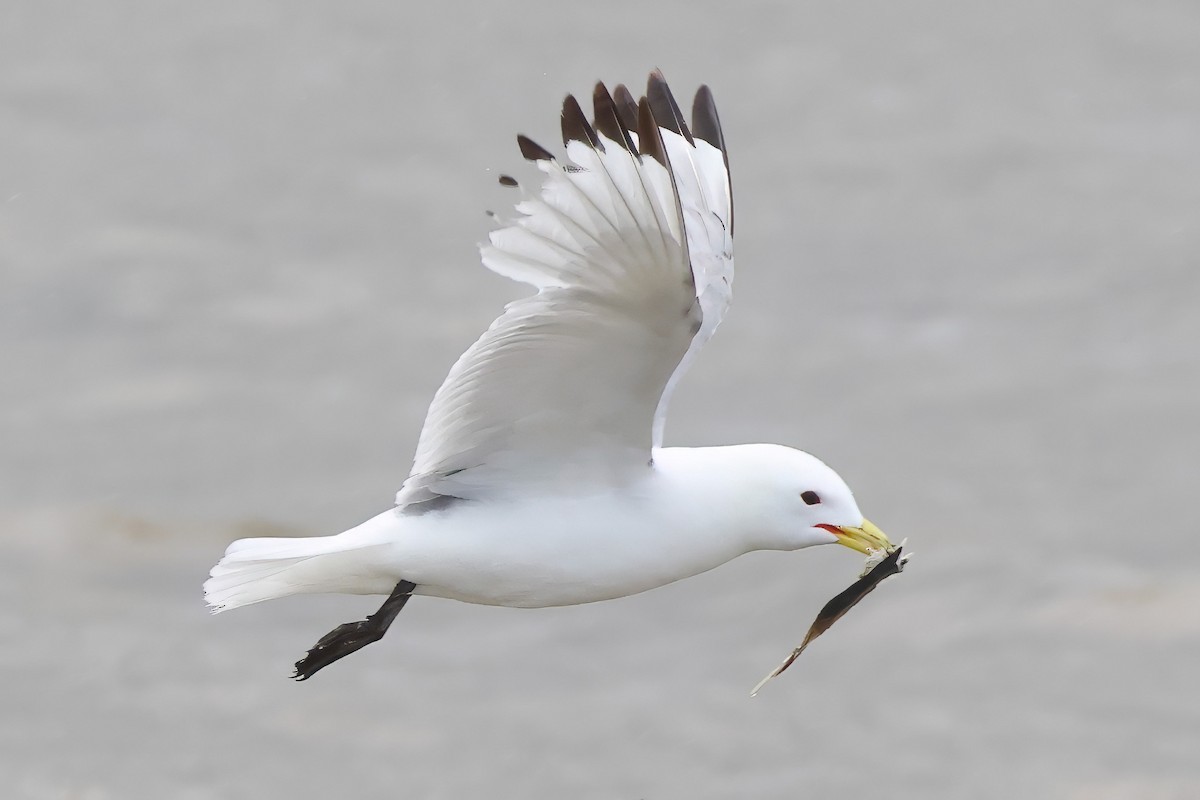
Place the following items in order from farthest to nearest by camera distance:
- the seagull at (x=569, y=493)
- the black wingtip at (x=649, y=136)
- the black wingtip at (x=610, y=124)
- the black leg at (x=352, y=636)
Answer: the black leg at (x=352, y=636)
the seagull at (x=569, y=493)
the black wingtip at (x=610, y=124)
the black wingtip at (x=649, y=136)

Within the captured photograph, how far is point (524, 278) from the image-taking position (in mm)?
5461

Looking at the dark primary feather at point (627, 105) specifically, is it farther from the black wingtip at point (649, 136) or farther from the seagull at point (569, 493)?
the black wingtip at point (649, 136)

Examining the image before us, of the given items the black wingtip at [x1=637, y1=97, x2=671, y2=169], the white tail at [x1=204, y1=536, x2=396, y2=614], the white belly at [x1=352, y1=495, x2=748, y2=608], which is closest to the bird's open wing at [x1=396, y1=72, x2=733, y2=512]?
the black wingtip at [x1=637, y1=97, x2=671, y2=169]

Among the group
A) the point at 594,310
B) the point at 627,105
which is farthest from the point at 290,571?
the point at 627,105

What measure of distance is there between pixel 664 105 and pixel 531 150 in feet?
4.21

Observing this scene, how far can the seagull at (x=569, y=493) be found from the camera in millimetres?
5883

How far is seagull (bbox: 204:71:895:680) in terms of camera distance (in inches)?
232

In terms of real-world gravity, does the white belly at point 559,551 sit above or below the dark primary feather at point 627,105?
below

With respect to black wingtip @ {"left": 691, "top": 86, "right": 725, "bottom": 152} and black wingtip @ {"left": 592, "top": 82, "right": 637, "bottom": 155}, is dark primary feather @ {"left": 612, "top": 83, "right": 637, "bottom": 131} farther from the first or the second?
black wingtip @ {"left": 592, "top": 82, "right": 637, "bottom": 155}

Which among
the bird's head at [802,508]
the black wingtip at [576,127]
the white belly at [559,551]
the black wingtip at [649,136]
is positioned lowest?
Result: the white belly at [559,551]

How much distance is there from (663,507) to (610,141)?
1.38 metres

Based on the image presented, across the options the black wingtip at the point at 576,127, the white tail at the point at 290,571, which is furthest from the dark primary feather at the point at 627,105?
the white tail at the point at 290,571

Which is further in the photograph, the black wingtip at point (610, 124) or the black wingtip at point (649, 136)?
the black wingtip at point (610, 124)

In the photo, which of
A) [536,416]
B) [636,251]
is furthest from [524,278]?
[536,416]
